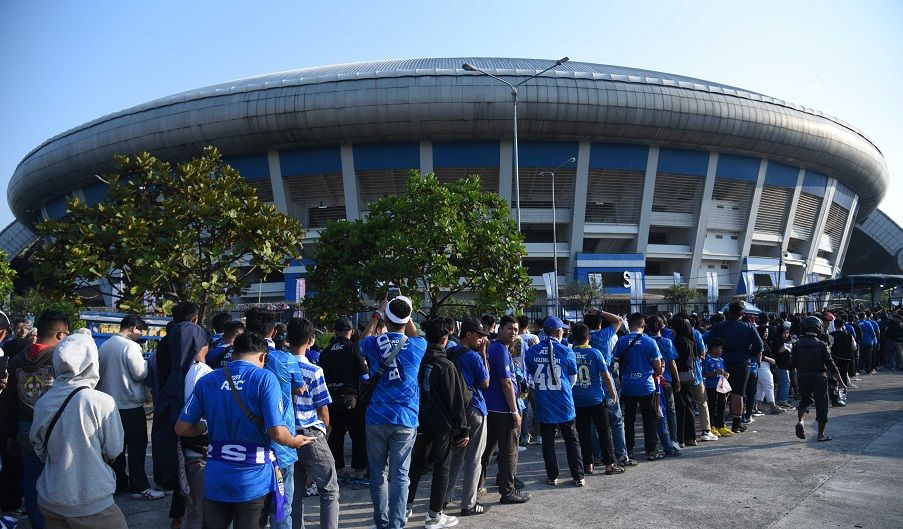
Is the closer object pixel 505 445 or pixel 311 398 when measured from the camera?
pixel 311 398

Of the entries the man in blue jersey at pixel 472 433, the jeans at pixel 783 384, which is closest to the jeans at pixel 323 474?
the man in blue jersey at pixel 472 433

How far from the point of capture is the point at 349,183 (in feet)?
126

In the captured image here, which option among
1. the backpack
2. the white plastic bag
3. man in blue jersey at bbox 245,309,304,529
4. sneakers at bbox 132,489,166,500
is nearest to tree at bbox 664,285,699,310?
the white plastic bag

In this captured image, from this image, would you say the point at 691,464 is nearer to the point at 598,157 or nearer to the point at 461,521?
the point at 461,521

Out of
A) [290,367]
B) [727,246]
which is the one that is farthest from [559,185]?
[290,367]

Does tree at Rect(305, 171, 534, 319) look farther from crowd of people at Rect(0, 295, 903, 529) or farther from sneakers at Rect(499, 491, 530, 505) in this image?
sneakers at Rect(499, 491, 530, 505)

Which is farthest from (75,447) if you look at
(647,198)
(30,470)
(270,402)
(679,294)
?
(647,198)

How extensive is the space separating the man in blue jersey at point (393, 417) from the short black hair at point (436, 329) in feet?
0.81

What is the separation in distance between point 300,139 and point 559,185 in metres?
16.1

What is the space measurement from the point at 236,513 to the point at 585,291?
33599 mm

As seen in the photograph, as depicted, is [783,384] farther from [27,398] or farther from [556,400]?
[27,398]

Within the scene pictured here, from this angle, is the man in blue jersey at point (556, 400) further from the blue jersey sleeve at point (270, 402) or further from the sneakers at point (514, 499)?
the blue jersey sleeve at point (270, 402)

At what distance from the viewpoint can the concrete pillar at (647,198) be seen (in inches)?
1554

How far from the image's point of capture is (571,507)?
5797mm
